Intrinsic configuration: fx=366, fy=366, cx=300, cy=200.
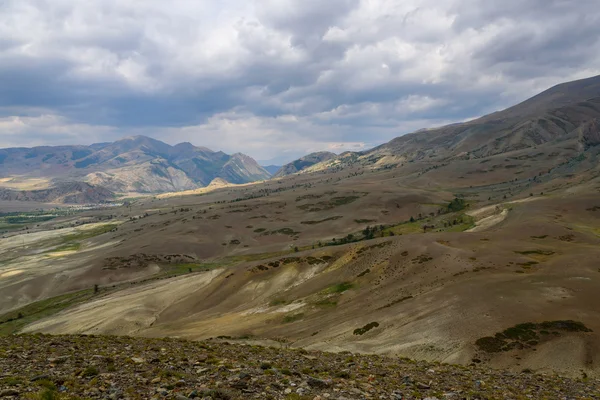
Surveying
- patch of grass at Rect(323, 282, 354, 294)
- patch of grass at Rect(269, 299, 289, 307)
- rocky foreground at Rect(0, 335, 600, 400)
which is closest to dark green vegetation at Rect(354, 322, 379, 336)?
rocky foreground at Rect(0, 335, 600, 400)

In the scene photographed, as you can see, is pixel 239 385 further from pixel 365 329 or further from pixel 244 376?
pixel 365 329

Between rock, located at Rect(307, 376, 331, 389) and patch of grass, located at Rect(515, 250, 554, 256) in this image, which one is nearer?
rock, located at Rect(307, 376, 331, 389)

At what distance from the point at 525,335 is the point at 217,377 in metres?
49.0

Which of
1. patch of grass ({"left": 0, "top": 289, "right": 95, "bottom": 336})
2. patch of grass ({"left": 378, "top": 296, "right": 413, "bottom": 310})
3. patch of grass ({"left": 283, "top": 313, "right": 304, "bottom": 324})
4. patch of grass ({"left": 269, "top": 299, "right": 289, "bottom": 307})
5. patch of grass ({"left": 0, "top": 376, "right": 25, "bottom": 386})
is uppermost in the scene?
patch of grass ({"left": 0, "top": 376, "right": 25, "bottom": 386})

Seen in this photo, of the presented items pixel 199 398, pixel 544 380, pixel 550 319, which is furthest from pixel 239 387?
pixel 550 319

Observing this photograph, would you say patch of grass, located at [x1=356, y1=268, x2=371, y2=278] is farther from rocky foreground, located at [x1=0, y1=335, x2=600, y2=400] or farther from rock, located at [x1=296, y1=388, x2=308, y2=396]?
rock, located at [x1=296, y1=388, x2=308, y2=396]

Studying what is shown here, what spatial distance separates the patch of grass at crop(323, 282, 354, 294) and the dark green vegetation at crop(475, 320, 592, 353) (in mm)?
49170

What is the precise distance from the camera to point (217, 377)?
79.6 feet

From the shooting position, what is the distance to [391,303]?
8025 cm

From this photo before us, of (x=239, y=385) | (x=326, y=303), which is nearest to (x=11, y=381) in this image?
(x=239, y=385)

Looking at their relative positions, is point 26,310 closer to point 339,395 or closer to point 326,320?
point 326,320

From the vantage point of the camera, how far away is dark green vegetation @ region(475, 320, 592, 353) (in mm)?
51469

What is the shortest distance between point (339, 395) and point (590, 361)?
138 feet

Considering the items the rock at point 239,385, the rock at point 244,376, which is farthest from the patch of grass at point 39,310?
the rock at point 239,385
